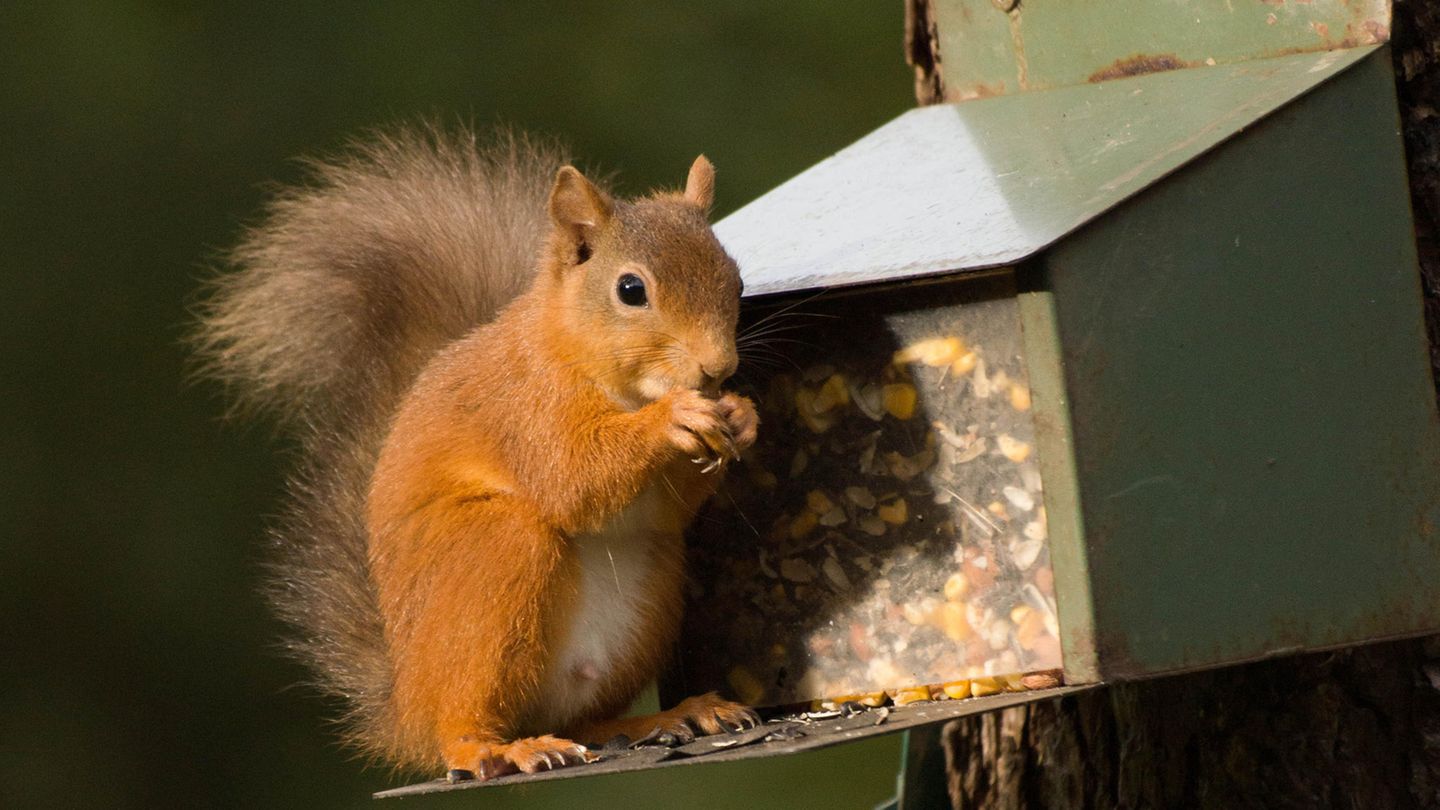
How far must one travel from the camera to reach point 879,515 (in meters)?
2.21

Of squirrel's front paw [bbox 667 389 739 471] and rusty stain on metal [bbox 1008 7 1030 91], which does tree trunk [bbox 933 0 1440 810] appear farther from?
squirrel's front paw [bbox 667 389 739 471]

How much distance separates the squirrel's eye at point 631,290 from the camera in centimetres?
222

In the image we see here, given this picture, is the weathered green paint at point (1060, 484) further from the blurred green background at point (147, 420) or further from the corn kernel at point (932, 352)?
the blurred green background at point (147, 420)

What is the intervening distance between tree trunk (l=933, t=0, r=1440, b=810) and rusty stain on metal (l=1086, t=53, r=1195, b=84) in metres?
0.29

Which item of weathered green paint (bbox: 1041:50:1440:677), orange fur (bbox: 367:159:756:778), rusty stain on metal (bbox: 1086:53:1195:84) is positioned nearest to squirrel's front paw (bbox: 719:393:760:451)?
orange fur (bbox: 367:159:756:778)

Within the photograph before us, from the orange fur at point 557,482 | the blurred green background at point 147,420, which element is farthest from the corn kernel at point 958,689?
the blurred green background at point 147,420

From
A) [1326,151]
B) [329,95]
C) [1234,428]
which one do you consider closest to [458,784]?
[1234,428]

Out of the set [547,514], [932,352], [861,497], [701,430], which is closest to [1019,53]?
[932,352]

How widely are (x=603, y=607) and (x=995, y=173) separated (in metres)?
0.77

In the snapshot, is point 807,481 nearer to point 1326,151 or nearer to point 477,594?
point 477,594

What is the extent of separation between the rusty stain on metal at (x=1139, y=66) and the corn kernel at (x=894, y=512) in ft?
2.21

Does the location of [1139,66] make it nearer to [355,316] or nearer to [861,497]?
[861,497]

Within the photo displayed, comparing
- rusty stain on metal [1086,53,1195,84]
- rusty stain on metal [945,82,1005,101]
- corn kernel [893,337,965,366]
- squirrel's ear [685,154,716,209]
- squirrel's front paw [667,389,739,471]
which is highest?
rusty stain on metal [945,82,1005,101]

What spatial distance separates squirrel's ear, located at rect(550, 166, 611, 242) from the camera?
228cm
